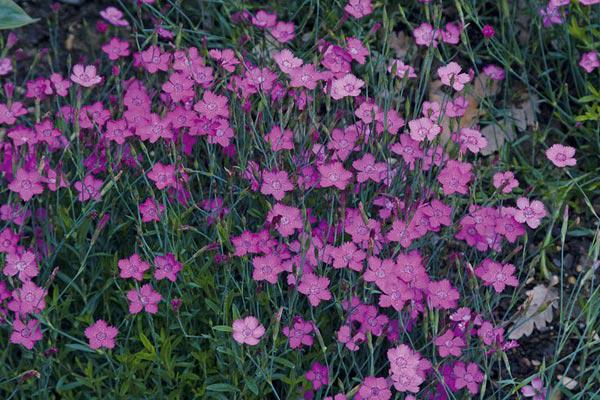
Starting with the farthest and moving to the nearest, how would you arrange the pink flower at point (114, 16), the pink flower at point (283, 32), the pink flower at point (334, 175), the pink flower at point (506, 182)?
the pink flower at point (114, 16)
the pink flower at point (283, 32)
the pink flower at point (506, 182)
the pink flower at point (334, 175)

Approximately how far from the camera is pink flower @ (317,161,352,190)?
256cm

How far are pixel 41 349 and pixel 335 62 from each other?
1.28 metres

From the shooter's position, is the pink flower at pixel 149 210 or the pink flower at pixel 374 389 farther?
the pink flower at pixel 149 210

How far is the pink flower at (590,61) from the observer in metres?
3.14

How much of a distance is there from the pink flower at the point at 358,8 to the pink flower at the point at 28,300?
1389 millimetres

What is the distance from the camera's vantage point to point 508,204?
3.19 m

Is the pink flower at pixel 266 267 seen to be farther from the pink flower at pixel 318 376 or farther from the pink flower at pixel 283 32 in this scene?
the pink flower at pixel 283 32

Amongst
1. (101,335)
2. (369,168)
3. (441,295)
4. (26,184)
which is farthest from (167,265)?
(441,295)

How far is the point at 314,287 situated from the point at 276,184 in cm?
33

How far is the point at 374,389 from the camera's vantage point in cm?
236

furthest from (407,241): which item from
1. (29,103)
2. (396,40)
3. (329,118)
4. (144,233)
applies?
(29,103)

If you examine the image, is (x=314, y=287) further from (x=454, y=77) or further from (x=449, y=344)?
(x=454, y=77)

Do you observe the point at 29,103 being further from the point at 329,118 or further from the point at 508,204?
the point at 508,204

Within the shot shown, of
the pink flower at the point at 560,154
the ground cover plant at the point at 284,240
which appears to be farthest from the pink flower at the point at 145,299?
the pink flower at the point at 560,154
